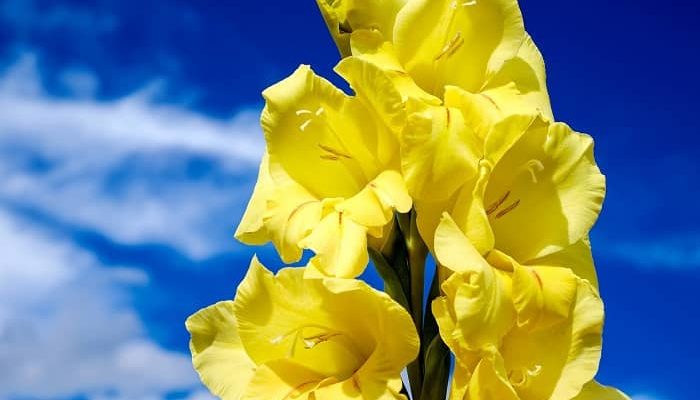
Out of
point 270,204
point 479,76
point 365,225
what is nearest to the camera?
point 365,225

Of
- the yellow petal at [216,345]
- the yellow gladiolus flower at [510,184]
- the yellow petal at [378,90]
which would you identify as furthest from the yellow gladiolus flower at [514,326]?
the yellow petal at [216,345]

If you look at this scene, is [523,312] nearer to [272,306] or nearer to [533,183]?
[533,183]

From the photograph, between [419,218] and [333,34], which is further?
[333,34]

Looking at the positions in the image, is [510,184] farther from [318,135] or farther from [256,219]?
[256,219]

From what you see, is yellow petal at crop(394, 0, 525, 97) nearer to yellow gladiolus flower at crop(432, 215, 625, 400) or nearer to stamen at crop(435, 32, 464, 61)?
stamen at crop(435, 32, 464, 61)

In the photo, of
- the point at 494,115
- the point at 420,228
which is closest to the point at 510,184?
the point at 494,115

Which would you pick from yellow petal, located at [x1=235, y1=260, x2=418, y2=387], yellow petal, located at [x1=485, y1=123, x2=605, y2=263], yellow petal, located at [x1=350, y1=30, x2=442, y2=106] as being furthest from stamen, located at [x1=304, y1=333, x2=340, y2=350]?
yellow petal, located at [x1=350, y1=30, x2=442, y2=106]

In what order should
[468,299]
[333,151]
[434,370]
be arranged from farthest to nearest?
1. [333,151]
2. [434,370]
3. [468,299]

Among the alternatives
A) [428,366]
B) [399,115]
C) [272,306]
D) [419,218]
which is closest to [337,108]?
[399,115]

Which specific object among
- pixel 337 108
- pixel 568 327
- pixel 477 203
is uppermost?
Answer: pixel 337 108
